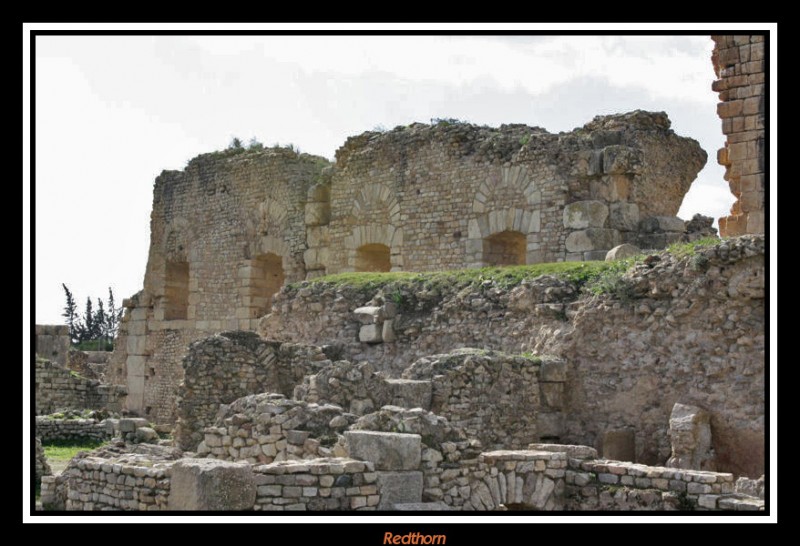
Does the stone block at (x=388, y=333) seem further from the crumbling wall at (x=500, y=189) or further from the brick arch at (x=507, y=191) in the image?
the brick arch at (x=507, y=191)

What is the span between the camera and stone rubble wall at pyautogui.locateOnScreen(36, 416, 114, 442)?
18516 millimetres

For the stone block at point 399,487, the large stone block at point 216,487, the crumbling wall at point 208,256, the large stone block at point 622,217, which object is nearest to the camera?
the large stone block at point 216,487

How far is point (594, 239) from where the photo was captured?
1750 cm

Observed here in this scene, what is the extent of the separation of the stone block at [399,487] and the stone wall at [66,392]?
1342 cm

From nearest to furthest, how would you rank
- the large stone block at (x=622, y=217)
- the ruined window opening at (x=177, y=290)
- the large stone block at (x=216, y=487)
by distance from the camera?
the large stone block at (x=216, y=487) < the large stone block at (x=622, y=217) < the ruined window opening at (x=177, y=290)

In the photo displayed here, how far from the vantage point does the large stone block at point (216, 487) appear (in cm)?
831

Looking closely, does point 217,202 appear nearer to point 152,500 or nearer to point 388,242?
point 388,242

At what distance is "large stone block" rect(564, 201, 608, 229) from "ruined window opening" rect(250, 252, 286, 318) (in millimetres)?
7578

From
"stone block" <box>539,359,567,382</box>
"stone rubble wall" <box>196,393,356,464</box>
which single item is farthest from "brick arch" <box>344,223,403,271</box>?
"stone rubble wall" <box>196,393,356,464</box>

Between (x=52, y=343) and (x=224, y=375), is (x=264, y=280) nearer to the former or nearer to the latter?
(x=52, y=343)

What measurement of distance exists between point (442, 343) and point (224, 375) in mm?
2827

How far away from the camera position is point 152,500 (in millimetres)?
8883

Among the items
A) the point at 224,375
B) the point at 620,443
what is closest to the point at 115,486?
the point at 620,443

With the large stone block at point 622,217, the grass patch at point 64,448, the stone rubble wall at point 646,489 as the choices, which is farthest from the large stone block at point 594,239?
the grass patch at point 64,448
